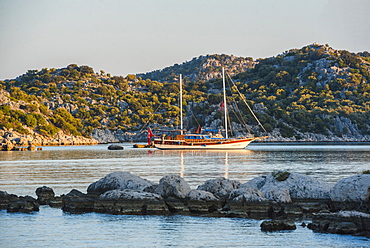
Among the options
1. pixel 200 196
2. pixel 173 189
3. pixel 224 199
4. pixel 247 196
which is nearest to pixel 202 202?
pixel 200 196

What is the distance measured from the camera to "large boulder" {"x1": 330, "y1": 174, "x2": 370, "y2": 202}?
18891 millimetres

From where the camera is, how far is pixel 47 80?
610 ft

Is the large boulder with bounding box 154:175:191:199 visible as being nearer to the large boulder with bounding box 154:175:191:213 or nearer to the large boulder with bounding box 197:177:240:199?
the large boulder with bounding box 154:175:191:213

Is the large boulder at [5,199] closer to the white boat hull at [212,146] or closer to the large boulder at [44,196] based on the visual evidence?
the large boulder at [44,196]

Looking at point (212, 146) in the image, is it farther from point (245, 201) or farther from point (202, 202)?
point (245, 201)

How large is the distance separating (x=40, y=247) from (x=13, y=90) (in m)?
128

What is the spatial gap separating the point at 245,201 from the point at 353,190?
395 centimetres

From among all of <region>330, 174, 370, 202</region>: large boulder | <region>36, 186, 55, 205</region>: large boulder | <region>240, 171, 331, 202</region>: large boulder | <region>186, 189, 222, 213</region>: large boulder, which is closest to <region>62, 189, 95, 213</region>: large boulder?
<region>36, 186, 55, 205</region>: large boulder

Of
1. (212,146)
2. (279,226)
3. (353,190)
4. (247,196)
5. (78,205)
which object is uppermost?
(353,190)

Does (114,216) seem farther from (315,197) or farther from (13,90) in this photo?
(13,90)

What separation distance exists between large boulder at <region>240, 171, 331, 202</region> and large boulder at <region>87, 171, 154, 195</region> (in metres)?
5.03

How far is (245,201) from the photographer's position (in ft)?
64.5

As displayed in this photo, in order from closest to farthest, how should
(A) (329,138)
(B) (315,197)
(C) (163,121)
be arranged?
1. (B) (315,197)
2. (A) (329,138)
3. (C) (163,121)

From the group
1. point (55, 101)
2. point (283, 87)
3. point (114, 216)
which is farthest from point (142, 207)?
point (283, 87)
